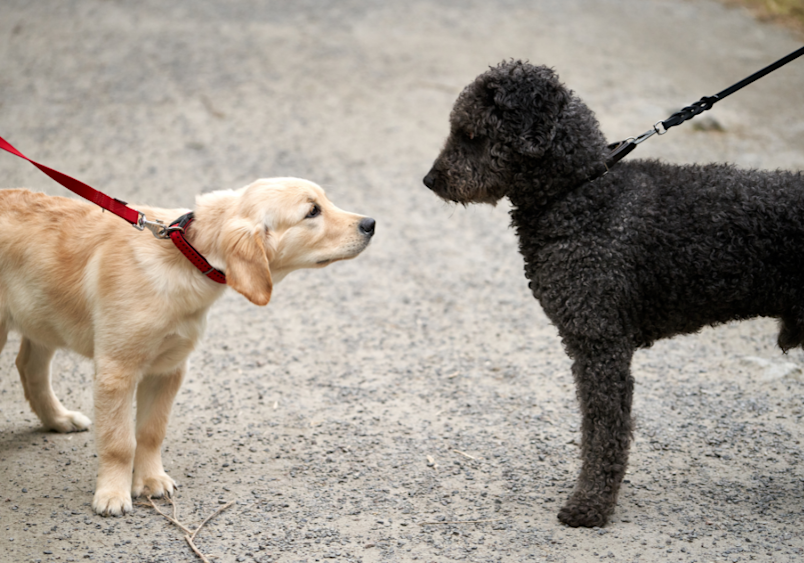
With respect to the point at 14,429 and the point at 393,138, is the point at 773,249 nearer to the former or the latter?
the point at 14,429

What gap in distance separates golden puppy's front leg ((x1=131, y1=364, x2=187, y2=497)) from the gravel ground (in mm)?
235

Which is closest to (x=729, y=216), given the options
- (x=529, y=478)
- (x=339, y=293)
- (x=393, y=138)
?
(x=529, y=478)

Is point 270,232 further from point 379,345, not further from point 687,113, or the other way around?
point 379,345

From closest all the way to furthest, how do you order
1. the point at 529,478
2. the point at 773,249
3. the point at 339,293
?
the point at 773,249 < the point at 529,478 < the point at 339,293

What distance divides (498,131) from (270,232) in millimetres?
1223

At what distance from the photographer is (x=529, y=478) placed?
4.14m

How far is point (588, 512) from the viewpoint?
142 inches

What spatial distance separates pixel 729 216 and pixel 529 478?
1816 millimetres

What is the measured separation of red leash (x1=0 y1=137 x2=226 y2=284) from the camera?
3572 millimetres

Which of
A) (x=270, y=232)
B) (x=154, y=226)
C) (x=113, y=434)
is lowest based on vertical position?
(x=113, y=434)

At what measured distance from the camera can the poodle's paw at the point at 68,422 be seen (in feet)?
14.4

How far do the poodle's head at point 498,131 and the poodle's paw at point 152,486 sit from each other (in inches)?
84.6

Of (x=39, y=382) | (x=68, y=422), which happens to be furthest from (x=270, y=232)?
(x=68, y=422)

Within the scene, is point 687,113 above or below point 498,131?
above
